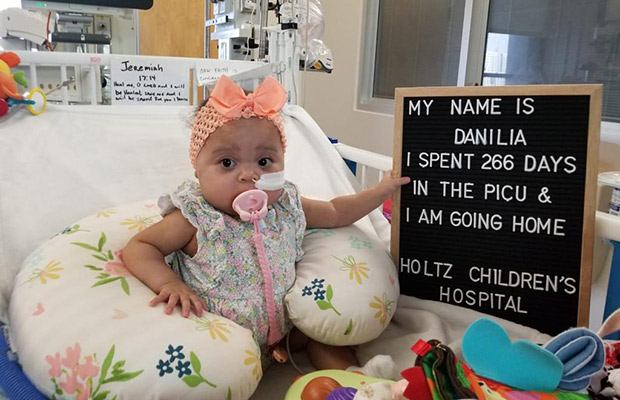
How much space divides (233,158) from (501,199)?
1.59 feet

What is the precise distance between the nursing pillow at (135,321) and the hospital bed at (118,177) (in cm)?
10

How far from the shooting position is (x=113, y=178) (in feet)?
3.58

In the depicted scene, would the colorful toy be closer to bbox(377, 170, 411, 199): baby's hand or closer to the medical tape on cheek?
the medical tape on cheek

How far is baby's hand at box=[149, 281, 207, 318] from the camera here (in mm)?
725

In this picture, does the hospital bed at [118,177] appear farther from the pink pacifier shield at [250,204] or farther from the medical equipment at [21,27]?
the medical equipment at [21,27]

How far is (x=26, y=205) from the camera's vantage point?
980 mm

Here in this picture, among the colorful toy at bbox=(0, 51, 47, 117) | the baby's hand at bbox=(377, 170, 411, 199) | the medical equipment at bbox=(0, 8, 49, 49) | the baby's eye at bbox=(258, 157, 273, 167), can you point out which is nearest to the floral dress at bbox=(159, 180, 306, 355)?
the baby's eye at bbox=(258, 157, 273, 167)

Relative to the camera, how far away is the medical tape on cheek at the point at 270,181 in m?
0.85

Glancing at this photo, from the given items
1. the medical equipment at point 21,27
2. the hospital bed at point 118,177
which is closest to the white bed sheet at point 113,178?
the hospital bed at point 118,177

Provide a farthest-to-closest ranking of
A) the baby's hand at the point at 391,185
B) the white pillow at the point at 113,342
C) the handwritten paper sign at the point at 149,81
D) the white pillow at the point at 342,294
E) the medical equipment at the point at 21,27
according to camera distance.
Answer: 1. the medical equipment at the point at 21,27
2. the handwritten paper sign at the point at 149,81
3. the baby's hand at the point at 391,185
4. the white pillow at the point at 342,294
5. the white pillow at the point at 113,342

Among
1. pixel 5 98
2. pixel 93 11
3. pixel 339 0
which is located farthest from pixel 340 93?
pixel 5 98

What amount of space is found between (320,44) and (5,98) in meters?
1.06

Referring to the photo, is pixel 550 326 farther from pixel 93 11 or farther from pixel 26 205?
pixel 93 11

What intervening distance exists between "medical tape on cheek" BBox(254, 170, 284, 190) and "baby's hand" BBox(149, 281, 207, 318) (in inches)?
8.0
